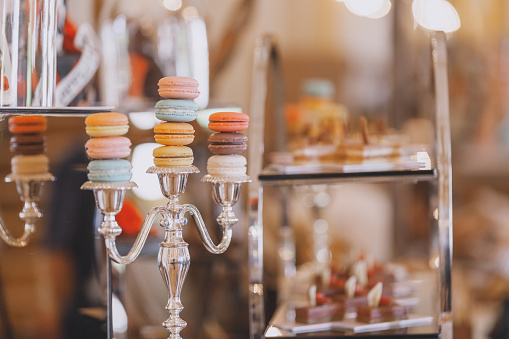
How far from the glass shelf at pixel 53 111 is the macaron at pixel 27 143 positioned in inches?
1.5

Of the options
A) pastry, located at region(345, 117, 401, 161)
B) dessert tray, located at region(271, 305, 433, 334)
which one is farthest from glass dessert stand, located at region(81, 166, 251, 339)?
pastry, located at region(345, 117, 401, 161)

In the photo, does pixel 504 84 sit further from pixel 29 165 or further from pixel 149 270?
pixel 29 165

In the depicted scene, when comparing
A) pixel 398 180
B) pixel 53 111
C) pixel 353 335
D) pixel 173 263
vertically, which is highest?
pixel 53 111

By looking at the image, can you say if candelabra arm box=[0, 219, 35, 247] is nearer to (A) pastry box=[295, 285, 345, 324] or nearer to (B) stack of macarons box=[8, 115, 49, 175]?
(B) stack of macarons box=[8, 115, 49, 175]

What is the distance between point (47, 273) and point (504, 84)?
375 centimetres

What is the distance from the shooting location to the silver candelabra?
922 mm

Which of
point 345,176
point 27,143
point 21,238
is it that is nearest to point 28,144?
point 27,143

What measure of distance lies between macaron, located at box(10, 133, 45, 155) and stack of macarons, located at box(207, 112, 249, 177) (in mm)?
304

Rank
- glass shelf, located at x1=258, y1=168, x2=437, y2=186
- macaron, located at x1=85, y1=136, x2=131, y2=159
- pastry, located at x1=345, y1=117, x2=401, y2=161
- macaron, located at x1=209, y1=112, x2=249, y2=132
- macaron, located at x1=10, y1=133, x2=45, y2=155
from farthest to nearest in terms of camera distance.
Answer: pastry, located at x1=345, y1=117, x2=401, y2=161 → glass shelf, located at x1=258, y1=168, x2=437, y2=186 → macaron, located at x1=10, y1=133, x2=45, y2=155 → macaron, located at x1=209, y1=112, x2=249, y2=132 → macaron, located at x1=85, y1=136, x2=131, y2=159

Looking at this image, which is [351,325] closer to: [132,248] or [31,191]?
[132,248]

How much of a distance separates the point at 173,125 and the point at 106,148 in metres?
0.10

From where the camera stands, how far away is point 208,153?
5.76 feet

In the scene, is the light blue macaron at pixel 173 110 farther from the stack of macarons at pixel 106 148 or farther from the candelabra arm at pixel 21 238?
the candelabra arm at pixel 21 238

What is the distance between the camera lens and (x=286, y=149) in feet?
5.80
